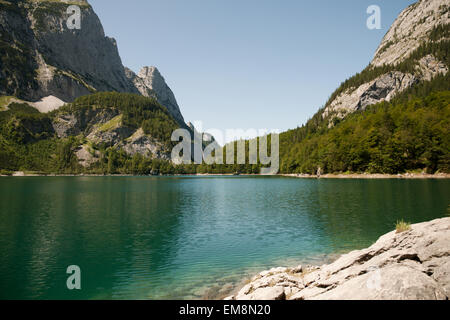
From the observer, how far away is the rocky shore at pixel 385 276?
822 centimetres

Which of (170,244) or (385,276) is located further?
(170,244)

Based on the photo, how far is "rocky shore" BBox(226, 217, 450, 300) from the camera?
8219 mm

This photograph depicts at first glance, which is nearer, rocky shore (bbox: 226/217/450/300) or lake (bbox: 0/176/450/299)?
rocky shore (bbox: 226/217/450/300)

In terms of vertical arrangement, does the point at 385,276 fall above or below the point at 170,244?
above

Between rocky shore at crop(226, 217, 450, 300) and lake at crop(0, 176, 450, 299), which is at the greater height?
rocky shore at crop(226, 217, 450, 300)

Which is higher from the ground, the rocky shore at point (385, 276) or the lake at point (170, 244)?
the rocky shore at point (385, 276)

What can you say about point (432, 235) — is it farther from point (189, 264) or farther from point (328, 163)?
point (328, 163)

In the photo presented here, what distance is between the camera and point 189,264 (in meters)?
19.0

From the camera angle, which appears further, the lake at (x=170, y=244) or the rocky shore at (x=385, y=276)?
the lake at (x=170, y=244)

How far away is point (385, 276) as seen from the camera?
28.8 feet

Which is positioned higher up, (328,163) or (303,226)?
(328,163)

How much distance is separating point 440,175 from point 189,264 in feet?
358
